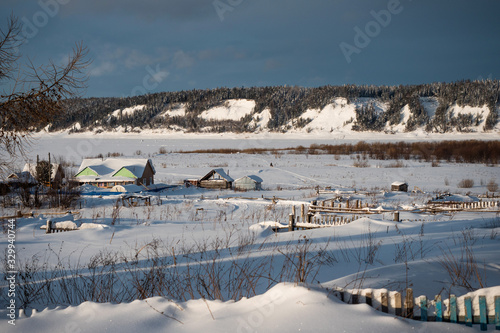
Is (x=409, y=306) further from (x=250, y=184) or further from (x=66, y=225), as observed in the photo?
(x=250, y=184)

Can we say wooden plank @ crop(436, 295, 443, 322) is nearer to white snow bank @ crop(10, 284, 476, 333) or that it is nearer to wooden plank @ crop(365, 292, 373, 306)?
white snow bank @ crop(10, 284, 476, 333)

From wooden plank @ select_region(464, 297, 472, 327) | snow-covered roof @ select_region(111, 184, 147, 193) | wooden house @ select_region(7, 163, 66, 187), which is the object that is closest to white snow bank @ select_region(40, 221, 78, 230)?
wooden plank @ select_region(464, 297, 472, 327)

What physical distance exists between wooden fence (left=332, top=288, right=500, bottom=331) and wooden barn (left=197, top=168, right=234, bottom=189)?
37.0m

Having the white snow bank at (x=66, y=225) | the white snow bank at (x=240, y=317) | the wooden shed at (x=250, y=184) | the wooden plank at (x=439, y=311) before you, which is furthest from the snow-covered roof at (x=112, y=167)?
the wooden plank at (x=439, y=311)

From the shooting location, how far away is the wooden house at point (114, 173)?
122 ft

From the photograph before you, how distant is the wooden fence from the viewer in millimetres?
2906

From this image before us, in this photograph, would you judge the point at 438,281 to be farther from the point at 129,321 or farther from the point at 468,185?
the point at 468,185

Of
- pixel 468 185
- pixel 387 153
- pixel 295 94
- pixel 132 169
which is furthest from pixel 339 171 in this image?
pixel 295 94

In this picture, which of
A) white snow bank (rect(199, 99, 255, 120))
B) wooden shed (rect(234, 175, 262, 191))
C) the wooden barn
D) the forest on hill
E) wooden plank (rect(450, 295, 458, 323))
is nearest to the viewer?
wooden plank (rect(450, 295, 458, 323))

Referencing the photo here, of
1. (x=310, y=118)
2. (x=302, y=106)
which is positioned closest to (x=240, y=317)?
(x=310, y=118)

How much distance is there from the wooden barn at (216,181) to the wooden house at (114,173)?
22.0ft

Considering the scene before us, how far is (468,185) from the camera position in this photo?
35.4m

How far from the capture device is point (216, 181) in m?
40.2

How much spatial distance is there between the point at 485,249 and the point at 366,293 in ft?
14.3
